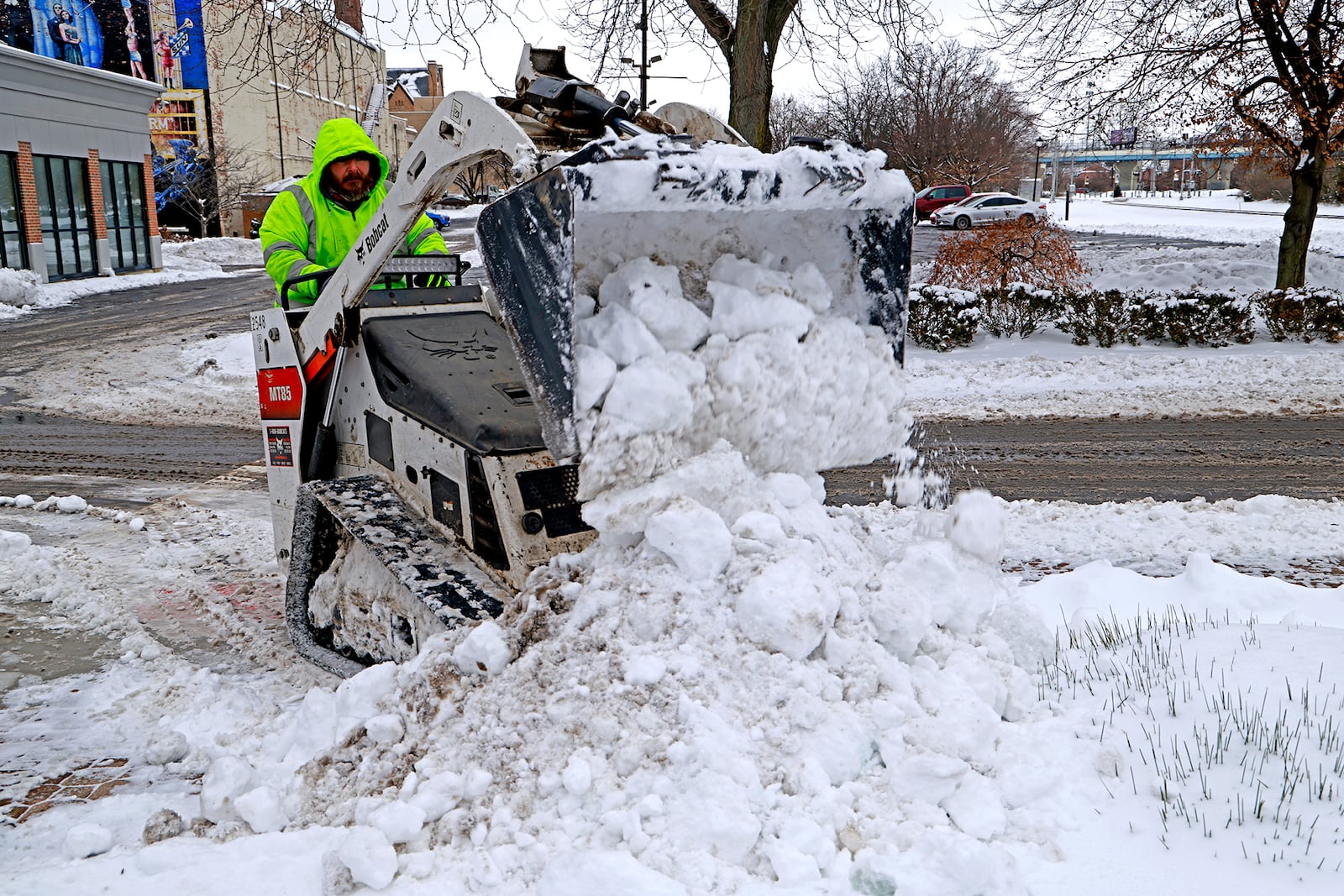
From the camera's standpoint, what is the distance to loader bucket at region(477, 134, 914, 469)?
290cm

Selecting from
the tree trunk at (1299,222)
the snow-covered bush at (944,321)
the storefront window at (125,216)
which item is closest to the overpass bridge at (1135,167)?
the tree trunk at (1299,222)

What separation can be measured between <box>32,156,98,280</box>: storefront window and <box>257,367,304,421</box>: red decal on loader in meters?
21.1

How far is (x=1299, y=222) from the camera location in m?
13.9

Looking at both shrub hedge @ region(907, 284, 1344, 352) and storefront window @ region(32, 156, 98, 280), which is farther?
storefront window @ region(32, 156, 98, 280)

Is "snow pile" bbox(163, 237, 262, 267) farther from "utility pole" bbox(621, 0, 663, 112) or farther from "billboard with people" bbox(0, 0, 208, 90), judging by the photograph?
"utility pole" bbox(621, 0, 663, 112)

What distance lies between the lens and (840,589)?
3000 mm

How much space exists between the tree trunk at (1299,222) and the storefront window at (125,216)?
78.9 ft

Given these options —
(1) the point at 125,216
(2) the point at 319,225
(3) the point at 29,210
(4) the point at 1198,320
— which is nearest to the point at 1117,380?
(4) the point at 1198,320

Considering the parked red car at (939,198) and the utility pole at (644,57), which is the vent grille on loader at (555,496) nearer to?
the utility pole at (644,57)

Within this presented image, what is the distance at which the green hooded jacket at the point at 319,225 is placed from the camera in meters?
4.37

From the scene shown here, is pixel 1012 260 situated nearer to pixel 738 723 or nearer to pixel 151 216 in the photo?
pixel 738 723

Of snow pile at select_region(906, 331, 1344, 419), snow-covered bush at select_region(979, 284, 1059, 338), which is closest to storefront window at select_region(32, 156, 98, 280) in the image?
snow pile at select_region(906, 331, 1344, 419)

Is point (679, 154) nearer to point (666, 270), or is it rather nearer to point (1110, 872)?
point (666, 270)

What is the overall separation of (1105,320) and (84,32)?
22.6m
